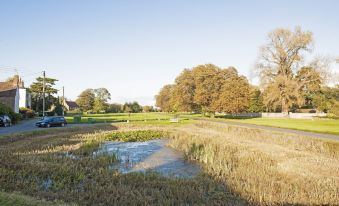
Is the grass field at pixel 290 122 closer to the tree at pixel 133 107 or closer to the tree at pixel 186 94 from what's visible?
the tree at pixel 186 94

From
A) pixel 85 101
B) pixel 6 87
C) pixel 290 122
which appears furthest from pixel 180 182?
pixel 85 101

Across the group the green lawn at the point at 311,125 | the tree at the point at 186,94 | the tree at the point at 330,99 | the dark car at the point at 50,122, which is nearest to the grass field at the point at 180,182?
the green lawn at the point at 311,125

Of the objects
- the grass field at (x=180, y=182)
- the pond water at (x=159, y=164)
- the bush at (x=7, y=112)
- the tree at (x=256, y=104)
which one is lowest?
the pond water at (x=159, y=164)

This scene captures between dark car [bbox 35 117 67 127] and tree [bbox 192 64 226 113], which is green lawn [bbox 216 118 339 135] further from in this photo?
dark car [bbox 35 117 67 127]

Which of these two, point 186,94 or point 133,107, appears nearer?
point 186,94

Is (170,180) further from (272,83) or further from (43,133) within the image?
(272,83)

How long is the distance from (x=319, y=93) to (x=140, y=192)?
65167 mm

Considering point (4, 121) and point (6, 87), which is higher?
point (6, 87)

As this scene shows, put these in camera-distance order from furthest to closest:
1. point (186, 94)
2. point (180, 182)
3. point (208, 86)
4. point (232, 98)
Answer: point (186, 94), point (208, 86), point (232, 98), point (180, 182)

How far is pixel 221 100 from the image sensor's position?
200 ft

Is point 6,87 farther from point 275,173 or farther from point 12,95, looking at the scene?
point 275,173

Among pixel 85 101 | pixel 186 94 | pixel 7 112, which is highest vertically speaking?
pixel 186 94

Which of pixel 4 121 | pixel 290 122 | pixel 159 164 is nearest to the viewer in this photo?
pixel 159 164

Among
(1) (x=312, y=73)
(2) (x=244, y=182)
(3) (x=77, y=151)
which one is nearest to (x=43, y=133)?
(3) (x=77, y=151)
